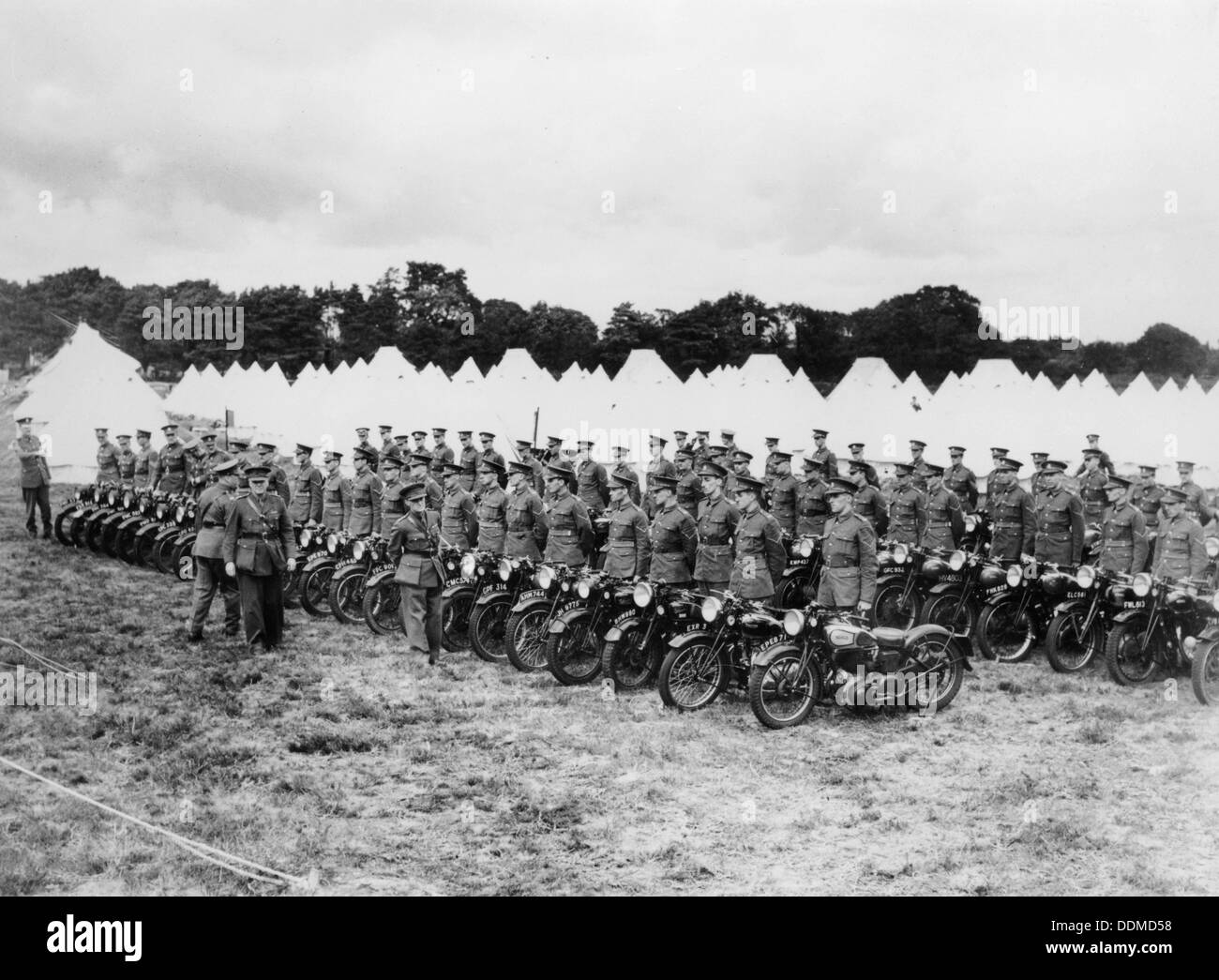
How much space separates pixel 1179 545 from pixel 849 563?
359 centimetres

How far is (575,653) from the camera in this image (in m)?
8.70

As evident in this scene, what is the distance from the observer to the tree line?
52.1 m

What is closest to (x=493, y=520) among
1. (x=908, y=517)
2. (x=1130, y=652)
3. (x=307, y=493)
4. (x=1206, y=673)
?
(x=307, y=493)

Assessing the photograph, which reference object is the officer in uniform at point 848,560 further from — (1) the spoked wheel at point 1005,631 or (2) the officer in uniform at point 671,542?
(1) the spoked wheel at point 1005,631

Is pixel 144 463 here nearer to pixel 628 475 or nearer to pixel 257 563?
pixel 257 563

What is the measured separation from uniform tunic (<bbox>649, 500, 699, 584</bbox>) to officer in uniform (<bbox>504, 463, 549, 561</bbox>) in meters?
1.69

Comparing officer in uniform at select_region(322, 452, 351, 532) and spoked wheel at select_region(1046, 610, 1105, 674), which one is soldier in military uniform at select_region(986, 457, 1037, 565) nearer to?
spoked wheel at select_region(1046, 610, 1105, 674)

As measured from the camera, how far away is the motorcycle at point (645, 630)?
8.19 m

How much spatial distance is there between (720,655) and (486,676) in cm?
234

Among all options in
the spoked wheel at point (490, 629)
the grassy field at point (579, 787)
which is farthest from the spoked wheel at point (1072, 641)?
the spoked wheel at point (490, 629)
